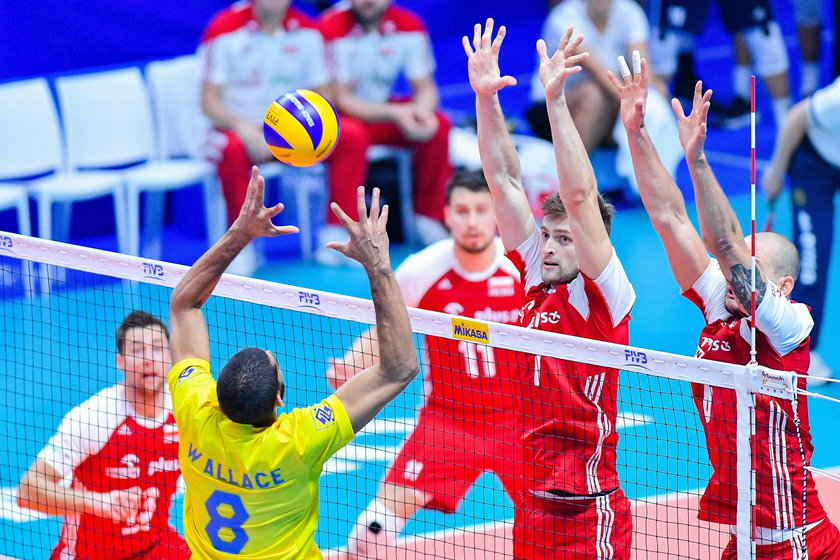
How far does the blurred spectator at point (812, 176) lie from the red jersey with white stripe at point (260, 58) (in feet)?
17.9

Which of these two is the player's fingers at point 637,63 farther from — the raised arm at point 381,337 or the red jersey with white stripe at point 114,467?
the red jersey with white stripe at point 114,467

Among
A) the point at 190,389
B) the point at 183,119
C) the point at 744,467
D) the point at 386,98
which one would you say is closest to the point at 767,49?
the point at 386,98

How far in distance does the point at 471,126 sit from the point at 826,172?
562 cm

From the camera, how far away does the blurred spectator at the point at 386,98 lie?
14.1m

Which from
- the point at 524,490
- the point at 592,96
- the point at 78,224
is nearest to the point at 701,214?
the point at 524,490

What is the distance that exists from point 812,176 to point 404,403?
3.86 metres

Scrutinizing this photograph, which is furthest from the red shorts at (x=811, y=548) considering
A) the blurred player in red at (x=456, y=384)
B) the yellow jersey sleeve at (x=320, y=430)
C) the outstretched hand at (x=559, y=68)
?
the outstretched hand at (x=559, y=68)

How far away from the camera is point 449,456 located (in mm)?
7465

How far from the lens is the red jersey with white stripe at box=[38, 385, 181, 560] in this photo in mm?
6801

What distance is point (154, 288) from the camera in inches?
513

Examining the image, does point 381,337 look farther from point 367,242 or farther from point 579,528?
point 579,528

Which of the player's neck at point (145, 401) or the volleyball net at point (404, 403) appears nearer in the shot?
the volleyball net at point (404, 403)

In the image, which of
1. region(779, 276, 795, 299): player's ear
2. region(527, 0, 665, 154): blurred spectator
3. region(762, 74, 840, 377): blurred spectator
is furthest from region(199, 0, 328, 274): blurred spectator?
region(779, 276, 795, 299): player's ear

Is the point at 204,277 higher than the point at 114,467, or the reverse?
the point at 204,277
